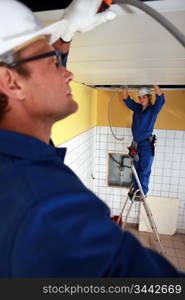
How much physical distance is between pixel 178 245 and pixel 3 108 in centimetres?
296

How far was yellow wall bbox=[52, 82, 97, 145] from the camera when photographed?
164cm

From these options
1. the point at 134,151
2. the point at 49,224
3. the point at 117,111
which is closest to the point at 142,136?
the point at 134,151

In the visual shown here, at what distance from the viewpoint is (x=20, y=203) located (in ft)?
1.15

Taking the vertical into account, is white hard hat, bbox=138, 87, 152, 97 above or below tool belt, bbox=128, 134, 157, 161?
above

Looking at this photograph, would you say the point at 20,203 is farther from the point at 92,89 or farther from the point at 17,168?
the point at 92,89

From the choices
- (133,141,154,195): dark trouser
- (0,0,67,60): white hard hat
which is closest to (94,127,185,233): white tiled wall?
(133,141,154,195): dark trouser

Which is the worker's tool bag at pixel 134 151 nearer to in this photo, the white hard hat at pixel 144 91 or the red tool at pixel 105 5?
the white hard hat at pixel 144 91

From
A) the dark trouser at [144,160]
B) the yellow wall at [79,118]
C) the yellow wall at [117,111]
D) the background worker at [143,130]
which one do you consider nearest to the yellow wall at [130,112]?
the yellow wall at [117,111]

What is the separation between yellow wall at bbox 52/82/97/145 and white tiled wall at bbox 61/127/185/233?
0.69 feet

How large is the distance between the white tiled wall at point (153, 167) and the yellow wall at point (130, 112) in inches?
3.5

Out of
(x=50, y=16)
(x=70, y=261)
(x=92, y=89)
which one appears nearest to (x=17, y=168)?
(x=70, y=261)

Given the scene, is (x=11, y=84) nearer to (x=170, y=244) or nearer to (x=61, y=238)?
(x=61, y=238)

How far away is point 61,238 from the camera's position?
32 cm

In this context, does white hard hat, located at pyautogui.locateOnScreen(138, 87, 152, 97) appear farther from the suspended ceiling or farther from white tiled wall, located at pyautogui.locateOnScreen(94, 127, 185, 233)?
the suspended ceiling
